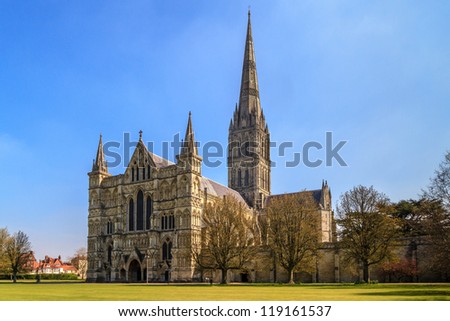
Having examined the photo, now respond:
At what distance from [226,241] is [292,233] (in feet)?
25.0

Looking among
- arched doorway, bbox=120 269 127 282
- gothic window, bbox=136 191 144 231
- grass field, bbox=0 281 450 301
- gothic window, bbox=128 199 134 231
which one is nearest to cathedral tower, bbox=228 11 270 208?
gothic window, bbox=136 191 144 231

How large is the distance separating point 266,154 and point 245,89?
14247 mm

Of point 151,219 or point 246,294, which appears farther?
point 151,219

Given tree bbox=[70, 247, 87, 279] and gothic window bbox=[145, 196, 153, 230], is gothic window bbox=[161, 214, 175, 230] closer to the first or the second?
gothic window bbox=[145, 196, 153, 230]

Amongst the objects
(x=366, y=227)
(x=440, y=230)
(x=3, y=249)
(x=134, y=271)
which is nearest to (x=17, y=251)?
(x=3, y=249)

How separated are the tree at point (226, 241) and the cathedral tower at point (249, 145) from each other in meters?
34.9

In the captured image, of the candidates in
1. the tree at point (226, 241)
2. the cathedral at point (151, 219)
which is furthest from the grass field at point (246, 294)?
the cathedral at point (151, 219)

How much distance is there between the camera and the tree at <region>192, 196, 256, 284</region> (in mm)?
55906

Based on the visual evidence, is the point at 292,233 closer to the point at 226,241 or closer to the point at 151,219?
the point at 226,241

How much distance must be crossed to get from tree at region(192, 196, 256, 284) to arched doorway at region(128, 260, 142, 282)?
1346 centimetres

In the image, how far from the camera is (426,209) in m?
35.4

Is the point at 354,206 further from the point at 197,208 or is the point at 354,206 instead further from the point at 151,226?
the point at 151,226

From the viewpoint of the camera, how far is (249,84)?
10206 cm

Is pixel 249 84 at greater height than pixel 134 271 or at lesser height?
greater
